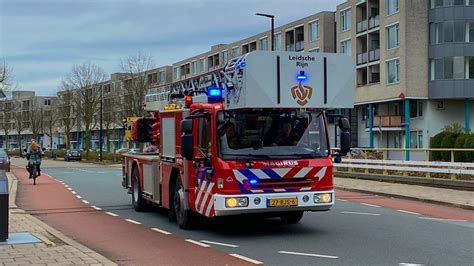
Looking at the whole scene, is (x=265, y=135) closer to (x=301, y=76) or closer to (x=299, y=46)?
(x=301, y=76)

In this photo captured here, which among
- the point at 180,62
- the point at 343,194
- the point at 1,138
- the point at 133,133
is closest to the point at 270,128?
the point at 133,133

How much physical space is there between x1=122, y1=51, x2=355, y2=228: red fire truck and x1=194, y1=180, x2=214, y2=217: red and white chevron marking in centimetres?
2

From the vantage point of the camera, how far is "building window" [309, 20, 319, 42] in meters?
→ 66.9

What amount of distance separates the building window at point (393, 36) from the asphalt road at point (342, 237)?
40.3 m

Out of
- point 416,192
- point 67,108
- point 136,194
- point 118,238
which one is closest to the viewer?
point 118,238

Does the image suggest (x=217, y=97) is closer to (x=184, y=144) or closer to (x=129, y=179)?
(x=184, y=144)

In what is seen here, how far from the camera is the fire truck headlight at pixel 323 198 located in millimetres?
10570

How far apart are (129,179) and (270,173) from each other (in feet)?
22.7

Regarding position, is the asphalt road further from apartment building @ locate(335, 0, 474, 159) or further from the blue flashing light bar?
apartment building @ locate(335, 0, 474, 159)

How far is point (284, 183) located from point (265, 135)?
0.88m

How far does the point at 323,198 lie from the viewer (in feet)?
34.9

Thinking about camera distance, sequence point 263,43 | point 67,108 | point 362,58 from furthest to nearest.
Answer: point 67,108, point 263,43, point 362,58

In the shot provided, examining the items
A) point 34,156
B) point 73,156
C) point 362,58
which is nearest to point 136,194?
point 34,156

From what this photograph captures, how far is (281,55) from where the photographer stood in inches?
408
